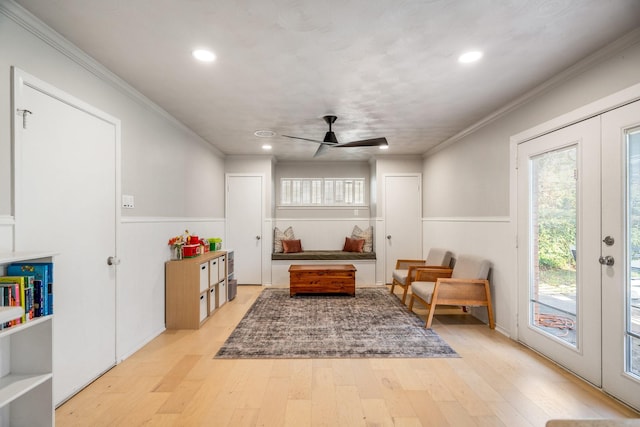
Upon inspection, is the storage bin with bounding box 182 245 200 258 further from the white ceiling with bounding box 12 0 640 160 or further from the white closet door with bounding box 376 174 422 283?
the white closet door with bounding box 376 174 422 283

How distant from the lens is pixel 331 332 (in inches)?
135

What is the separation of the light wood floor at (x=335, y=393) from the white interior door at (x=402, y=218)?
9.88 feet

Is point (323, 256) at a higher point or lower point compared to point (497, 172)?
lower

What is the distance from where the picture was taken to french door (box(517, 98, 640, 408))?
2.12 metres

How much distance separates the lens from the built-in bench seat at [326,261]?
5.82 m

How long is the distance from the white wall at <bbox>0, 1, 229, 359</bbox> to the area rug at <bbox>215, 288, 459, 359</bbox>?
94cm

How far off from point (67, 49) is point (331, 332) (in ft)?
10.8

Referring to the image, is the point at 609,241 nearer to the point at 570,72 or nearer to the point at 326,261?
the point at 570,72

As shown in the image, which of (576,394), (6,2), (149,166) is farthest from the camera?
(149,166)

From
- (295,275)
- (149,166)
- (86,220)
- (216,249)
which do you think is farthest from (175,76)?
(295,275)

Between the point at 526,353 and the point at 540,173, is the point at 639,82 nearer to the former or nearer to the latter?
Answer: the point at 540,173

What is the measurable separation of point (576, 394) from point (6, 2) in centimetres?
431

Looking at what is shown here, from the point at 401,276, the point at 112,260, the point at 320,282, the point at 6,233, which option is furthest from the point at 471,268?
the point at 6,233

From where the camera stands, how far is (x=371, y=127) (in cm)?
418
